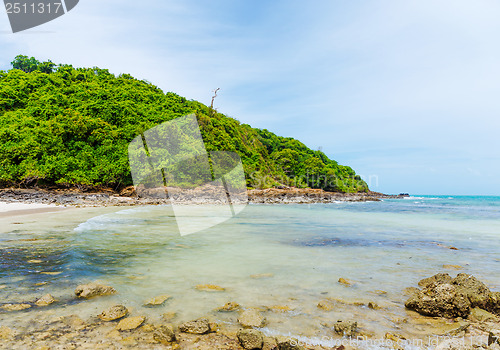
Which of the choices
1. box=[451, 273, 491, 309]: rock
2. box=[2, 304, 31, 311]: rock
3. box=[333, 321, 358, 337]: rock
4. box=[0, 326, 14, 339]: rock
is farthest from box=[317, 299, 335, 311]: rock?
box=[2, 304, 31, 311]: rock

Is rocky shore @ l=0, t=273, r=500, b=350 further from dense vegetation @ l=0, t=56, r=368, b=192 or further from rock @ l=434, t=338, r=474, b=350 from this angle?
dense vegetation @ l=0, t=56, r=368, b=192

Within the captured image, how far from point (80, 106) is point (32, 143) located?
12.8 metres

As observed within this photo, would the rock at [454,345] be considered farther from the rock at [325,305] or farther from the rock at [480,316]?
the rock at [325,305]

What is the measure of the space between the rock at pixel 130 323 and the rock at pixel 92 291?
1.14 metres

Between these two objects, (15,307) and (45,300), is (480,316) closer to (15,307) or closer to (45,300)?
(45,300)

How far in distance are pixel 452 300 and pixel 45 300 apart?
19.2ft

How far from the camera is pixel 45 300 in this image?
386cm

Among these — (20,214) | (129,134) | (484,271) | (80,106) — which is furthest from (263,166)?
(484,271)

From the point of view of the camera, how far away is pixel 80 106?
45312 millimetres

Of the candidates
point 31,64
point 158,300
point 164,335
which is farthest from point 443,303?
point 31,64

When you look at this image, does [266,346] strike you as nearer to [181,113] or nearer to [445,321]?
[445,321]

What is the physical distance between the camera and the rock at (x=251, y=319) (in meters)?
3.43

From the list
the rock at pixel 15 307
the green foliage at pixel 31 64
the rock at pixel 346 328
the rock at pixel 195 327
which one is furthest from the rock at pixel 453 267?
the green foliage at pixel 31 64

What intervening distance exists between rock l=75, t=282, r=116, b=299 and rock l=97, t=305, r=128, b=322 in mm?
748
